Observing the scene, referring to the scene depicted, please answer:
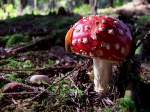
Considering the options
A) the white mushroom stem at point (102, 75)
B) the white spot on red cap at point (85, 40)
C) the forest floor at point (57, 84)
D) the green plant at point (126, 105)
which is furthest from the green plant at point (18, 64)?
the green plant at point (126, 105)

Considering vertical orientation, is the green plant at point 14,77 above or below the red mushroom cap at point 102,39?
below

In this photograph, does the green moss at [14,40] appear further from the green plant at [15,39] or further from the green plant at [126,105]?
the green plant at [126,105]

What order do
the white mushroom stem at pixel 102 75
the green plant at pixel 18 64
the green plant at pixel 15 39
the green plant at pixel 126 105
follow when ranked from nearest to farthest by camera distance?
the green plant at pixel 126 105
the white mushroom stem at pixel 102 75
the green plant at pixel 18 64
the green plant at pixel 15 39

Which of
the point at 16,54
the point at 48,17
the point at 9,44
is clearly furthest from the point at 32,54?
the point at 48,17

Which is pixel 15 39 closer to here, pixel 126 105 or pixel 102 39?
pixel 102 39

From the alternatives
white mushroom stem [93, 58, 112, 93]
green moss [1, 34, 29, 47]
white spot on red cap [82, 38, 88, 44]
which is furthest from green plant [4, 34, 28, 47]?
white spot on red cap [82, 38, 88, 44]

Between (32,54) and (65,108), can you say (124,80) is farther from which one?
(32,54)

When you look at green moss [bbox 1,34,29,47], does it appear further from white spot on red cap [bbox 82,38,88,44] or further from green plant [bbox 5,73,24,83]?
white spot on red cap [bbox 82,38,88,44]
